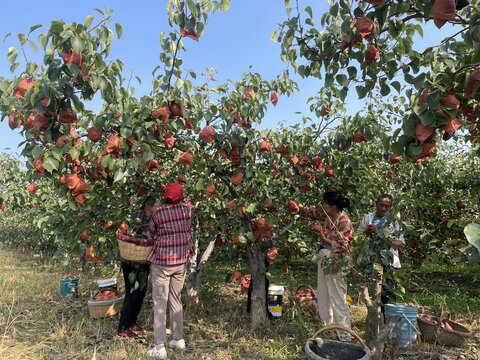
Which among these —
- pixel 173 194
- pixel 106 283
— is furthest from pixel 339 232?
pixel 106 283

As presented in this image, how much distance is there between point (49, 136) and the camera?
2.00m

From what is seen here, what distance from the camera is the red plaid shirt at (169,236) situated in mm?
2978

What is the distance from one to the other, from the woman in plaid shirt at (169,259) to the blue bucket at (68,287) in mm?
2794

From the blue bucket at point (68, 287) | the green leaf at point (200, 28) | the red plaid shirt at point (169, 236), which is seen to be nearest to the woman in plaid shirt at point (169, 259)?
the red plaid shirt at point (169, 236)

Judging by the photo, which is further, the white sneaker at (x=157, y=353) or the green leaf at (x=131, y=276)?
the green leaf at (x=131, y=276)

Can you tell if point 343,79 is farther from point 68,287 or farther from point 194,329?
point 68,287

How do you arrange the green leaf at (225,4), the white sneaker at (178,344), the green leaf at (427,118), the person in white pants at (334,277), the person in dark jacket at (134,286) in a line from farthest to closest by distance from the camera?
the person in dark jacket at (134,286), the person in white pants at (334,277), the white sneaker at (178,344), the green leaf at (225,4), the green leaf at (427,118)

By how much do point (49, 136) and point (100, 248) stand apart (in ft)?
5.08

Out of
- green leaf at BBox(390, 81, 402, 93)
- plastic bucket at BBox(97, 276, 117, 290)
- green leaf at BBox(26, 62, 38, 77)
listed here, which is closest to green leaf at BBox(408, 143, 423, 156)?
green leaf at BBox(390, 81, 402, 93)

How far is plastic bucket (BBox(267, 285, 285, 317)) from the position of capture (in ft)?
12.0

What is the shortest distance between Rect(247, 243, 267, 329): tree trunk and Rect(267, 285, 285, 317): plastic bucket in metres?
0.11

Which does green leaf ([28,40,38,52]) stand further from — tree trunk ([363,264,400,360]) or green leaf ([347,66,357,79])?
tree trunk ([363,264,400,360])

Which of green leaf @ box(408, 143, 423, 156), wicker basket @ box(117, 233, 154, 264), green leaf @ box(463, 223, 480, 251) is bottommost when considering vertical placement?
wicker basket @ box(117, 233, 154, 264)

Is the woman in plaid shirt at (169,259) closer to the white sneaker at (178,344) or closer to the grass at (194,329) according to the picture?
the white sneaker at (178,344)
